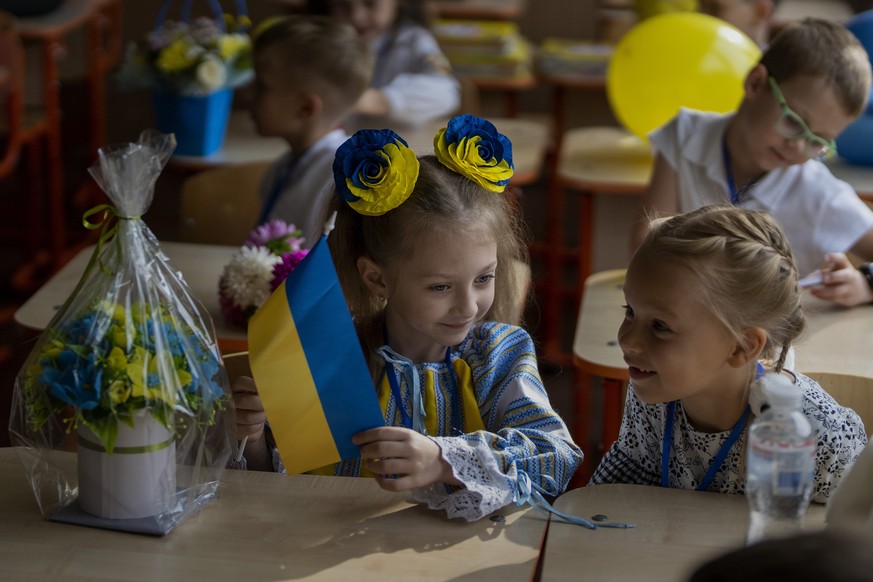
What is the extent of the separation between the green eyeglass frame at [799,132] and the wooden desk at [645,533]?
3.75ft

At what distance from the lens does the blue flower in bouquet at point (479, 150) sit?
1713 millimetres

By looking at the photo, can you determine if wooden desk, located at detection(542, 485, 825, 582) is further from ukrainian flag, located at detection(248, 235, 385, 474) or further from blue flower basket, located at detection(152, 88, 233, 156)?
blue flower basket, located at detection(152, 88, 233, 156)

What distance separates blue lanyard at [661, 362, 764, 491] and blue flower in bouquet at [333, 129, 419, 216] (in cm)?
50

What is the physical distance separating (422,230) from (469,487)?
43 centimetres

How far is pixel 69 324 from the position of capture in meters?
1.40

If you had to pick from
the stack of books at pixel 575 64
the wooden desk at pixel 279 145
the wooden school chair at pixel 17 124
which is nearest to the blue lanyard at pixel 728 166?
the wooden desk at pixel 279 145

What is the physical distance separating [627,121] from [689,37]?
13.1 inches

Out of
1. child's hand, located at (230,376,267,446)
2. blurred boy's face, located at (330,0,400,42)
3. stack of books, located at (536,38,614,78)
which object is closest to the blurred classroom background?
stack of books, located at (536,38,614,78)

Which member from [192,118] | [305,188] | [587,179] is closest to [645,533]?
[305,188]

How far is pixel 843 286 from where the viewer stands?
7.80 feet

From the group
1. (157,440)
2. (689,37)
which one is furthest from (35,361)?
(689,37)

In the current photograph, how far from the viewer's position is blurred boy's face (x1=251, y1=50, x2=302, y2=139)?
3031mm

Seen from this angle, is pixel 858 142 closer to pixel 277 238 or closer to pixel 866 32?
pixel 866 32

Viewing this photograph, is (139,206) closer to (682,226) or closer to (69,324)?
(69,324)
